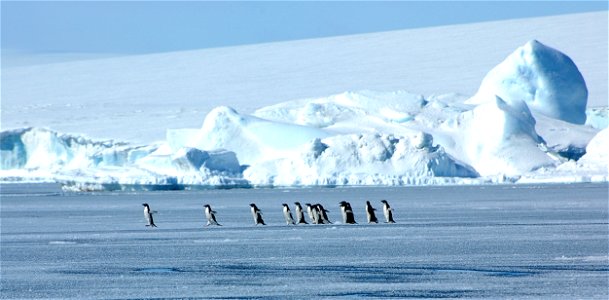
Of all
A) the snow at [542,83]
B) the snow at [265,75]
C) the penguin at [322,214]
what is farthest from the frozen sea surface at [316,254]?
the snow at [265,75]

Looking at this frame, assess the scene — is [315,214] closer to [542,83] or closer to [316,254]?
[316,254]

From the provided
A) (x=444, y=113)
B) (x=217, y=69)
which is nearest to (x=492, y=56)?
(x=217, y=69)

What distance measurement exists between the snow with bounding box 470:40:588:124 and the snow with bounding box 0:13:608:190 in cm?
3

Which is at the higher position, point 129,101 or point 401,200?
point 129,101

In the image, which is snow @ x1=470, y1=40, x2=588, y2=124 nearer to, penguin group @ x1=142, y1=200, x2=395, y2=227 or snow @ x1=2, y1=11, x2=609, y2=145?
snow @ x1=2, y1=11, x2=609, y2=145

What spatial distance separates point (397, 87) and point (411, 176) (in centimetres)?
1501

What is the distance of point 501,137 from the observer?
25828mm

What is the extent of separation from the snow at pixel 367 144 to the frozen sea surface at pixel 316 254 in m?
5.87

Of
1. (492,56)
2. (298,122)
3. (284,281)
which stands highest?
(492,56)

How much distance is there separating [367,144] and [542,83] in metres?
6.19

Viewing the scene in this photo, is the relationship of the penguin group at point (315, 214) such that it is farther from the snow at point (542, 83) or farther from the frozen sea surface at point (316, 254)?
the snow at point (542, 83)

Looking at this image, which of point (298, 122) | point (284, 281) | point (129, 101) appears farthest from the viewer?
point (129, 101)

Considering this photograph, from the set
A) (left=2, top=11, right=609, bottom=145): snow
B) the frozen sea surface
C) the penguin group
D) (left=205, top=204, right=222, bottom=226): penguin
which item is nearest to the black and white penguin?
the penguin group

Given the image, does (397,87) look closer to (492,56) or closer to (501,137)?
(492,56)
